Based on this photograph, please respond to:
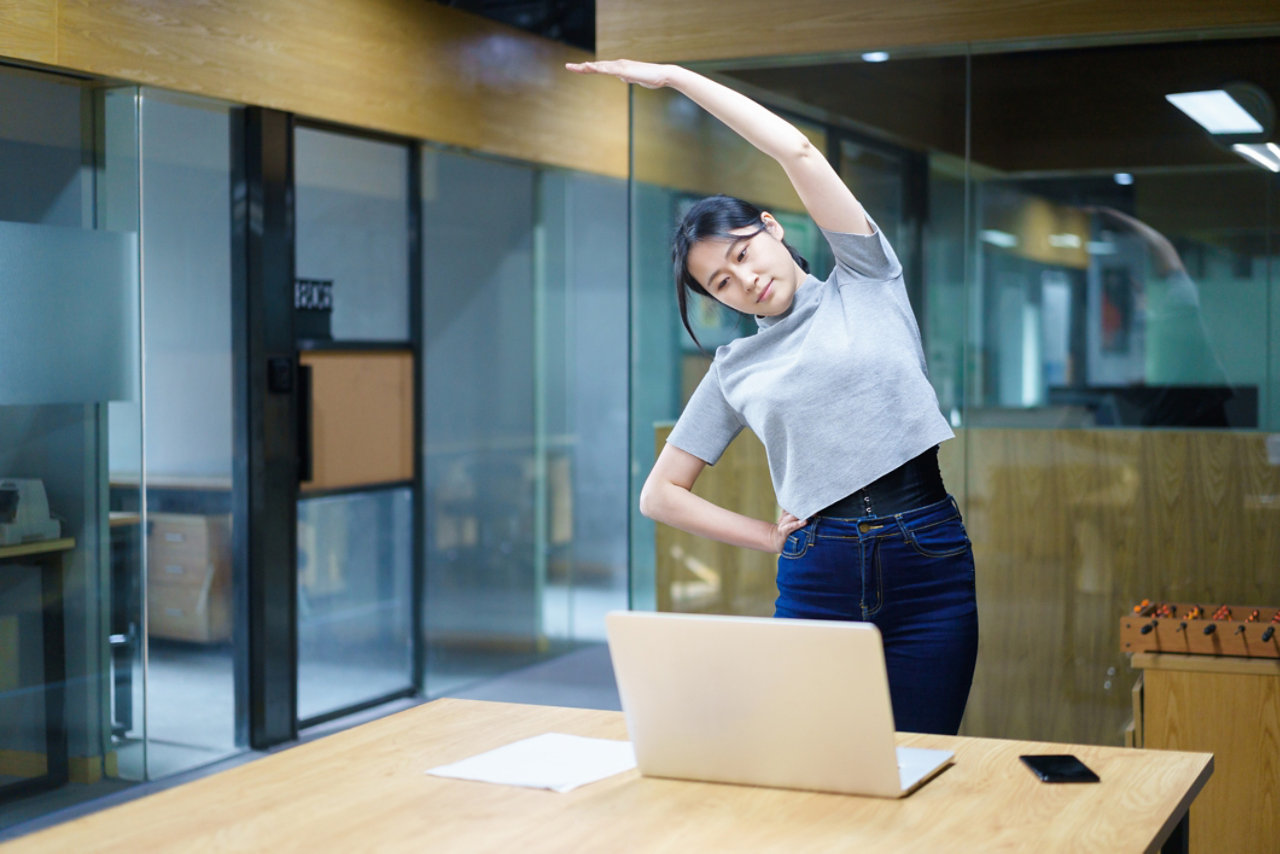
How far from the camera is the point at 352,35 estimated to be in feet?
16.7

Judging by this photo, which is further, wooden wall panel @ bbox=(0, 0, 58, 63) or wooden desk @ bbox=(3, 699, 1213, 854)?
wooden wall panel @ bbox=(0, 0, 58, 63)

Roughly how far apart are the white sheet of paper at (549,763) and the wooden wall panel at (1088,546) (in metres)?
2.53

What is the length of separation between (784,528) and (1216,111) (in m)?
2.36

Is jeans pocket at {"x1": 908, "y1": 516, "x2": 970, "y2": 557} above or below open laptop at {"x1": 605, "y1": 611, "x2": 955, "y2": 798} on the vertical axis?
above

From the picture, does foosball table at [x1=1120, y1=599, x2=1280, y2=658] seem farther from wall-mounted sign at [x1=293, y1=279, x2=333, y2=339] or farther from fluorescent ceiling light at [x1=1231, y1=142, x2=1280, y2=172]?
wall-mounted sign at [x1=293, y1=279, x2=333, y2=339]

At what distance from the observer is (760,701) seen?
1560mm

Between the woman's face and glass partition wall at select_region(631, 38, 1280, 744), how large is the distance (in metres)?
2.14

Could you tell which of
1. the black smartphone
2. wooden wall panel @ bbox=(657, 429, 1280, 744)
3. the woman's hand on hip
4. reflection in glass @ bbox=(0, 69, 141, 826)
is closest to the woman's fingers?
the woman's hand on hip

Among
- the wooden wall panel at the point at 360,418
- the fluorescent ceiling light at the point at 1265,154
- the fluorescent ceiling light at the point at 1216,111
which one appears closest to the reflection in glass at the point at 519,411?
the wooden wall panel at the point at 360,418

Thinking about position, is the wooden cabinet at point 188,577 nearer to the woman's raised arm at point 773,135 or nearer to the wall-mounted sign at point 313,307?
the wall-mounted sign at point 313,307

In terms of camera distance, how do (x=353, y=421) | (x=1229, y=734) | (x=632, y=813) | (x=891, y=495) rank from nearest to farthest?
(x=632, y=813) → (x=891, y=495) → (x=1229, y=734) → (x=353, y=421)

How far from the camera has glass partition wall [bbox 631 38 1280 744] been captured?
12.7ft

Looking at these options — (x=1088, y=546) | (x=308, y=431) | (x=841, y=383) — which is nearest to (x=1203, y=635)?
(x=1088, y=546)

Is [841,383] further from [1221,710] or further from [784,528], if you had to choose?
[1221,710]
